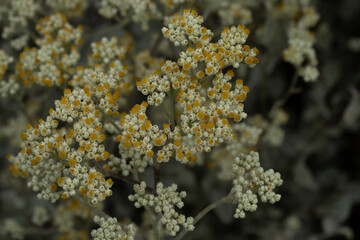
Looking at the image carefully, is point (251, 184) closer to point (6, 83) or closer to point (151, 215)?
point (151, 215)

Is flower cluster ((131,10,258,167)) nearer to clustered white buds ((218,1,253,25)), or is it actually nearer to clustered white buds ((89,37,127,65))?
clustered white buds ((89,37,127,65))

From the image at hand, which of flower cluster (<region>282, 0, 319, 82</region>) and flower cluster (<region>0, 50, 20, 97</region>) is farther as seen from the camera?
flower cluster (<region>282, 0, 319, 82</region>)

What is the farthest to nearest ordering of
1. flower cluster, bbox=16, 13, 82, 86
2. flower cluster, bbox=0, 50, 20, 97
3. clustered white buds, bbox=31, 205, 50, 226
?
clustered white buds, bbox=31, 205, 50, 226
flower cluster, bbox=0, 50, 20, 97
flower cluster, bbox=16, 13, 82, 86

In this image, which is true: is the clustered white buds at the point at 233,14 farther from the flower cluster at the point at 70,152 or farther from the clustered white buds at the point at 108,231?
the clustered white buds at the point at 108,231

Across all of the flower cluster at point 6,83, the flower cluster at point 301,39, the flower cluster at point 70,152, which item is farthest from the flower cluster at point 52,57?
the flower cluster at point 301,39

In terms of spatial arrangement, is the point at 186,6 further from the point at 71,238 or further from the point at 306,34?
the point at 71,238

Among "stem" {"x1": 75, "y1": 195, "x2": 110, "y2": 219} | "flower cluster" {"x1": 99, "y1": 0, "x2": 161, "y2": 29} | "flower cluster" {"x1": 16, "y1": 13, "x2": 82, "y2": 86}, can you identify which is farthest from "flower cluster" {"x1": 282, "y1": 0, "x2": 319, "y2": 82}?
"stem" {"x1": 75, "y1": 195, "x2": 110, "y2": 219}

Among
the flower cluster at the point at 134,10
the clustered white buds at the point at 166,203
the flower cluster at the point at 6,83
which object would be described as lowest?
the clustered white buds at the point at 166,203

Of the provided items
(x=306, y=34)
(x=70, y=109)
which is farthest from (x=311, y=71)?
(x=70, y=109)
